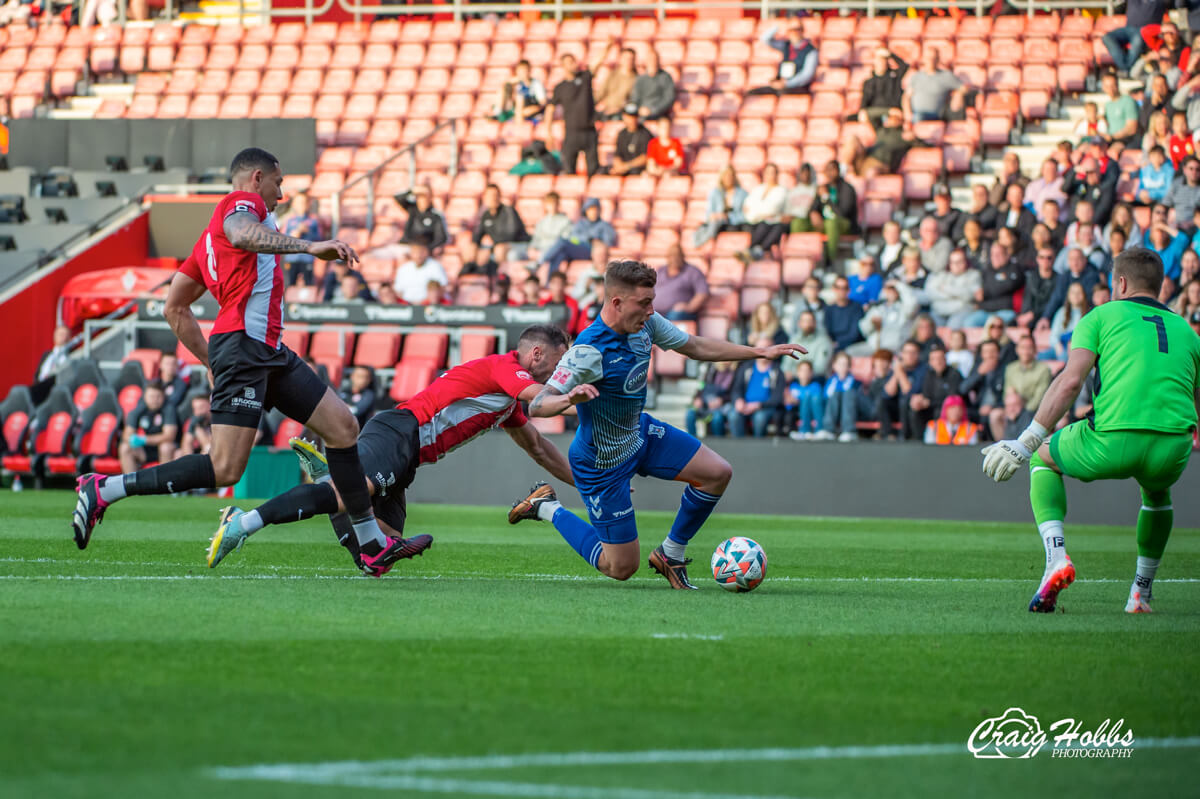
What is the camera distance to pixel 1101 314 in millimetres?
7762

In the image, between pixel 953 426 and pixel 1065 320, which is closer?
pixel 953 426

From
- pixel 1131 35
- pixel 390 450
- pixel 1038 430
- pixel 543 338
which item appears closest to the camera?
pixel 1038 430

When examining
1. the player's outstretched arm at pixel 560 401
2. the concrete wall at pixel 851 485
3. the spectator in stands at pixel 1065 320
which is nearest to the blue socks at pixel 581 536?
the player's outstretched arm at pixel 560 401

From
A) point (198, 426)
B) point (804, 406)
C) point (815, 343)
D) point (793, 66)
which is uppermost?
point (793, 66)

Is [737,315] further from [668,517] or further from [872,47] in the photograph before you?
[872,47]

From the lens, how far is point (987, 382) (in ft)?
59.2

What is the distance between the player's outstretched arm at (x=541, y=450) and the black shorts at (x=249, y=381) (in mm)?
1481

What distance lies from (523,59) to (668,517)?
12.0m

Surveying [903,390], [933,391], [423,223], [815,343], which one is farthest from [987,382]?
[423,223]

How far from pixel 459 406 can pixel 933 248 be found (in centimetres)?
1231

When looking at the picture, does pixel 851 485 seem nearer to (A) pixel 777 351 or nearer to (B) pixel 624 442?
(A) pixel 777 351

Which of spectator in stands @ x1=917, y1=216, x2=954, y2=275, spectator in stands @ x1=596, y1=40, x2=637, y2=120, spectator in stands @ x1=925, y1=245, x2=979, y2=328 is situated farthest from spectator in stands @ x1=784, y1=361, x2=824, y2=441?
spectator in stands @ x1=596, y1=40, x2=637, y2=120

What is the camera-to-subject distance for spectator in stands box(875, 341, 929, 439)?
18328mm

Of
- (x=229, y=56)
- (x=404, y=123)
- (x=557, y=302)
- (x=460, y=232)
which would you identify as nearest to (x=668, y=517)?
(x=557, y=302)
